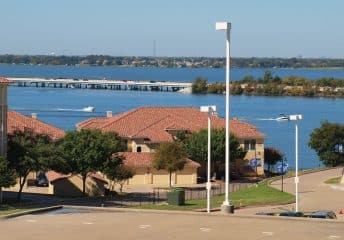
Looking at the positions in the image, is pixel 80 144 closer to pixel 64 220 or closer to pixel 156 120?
pixel 156 120

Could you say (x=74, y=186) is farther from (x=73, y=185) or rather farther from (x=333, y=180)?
(x=333, y=180)

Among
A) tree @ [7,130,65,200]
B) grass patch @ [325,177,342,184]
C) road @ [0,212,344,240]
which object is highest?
tree @ [7,130,65,200]

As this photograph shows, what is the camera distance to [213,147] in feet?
246

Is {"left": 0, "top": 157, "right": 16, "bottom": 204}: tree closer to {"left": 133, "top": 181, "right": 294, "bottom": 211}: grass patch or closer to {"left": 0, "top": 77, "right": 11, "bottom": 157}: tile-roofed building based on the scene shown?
{"left": 0, "top": 77, "right": 11, "bottom": 157}: tile-roofed building

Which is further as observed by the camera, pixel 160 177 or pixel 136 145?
pixel 136 145

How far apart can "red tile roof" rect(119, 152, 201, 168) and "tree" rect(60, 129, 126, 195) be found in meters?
9.48

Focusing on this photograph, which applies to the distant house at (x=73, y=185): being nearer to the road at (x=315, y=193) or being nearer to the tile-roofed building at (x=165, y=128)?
the road at (x=315, y=193)

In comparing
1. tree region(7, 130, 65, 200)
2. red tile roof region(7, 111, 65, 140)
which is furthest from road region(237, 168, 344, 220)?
red tile roof region(7, 111, 65, 140)

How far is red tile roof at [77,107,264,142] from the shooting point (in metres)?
79.7

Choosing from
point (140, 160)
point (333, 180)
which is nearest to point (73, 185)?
point (140, 160)

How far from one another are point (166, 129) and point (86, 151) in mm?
22549

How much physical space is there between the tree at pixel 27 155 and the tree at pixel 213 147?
22951mm

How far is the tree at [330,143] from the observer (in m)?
86.9

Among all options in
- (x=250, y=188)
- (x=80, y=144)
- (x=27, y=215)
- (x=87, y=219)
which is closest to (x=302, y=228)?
(x=87, y=219)
